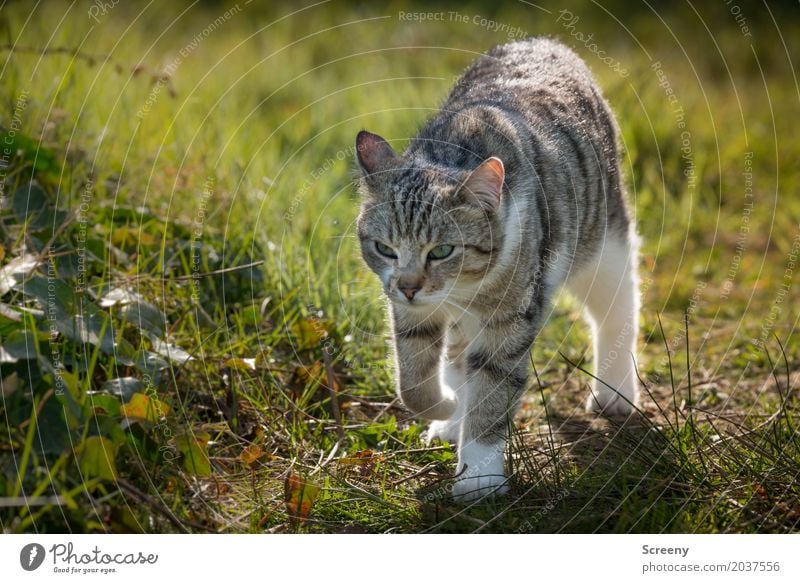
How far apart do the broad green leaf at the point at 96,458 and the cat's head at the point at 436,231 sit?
122 centimetres

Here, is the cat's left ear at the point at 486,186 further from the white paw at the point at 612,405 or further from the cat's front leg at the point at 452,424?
the white paw at the point at 612,405

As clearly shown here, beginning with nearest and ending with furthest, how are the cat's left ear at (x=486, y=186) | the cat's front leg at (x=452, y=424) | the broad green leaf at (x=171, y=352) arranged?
the cat's left ear at (x=486, y=186)
the broad green leaf at (x=171, y=352)
the cat's front leg at (x=452, y=424)

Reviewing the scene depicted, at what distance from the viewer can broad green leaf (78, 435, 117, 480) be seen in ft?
9.52

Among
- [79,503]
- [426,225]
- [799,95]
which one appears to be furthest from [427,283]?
[799,95]

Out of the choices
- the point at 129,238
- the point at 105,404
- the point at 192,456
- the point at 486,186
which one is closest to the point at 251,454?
the point at 192,456

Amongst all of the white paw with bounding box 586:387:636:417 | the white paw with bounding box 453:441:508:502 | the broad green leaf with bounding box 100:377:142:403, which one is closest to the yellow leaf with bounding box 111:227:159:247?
the broad green leaf with bounding box 100:377:142:403

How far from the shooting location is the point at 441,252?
352 cm

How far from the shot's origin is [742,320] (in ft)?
17.2

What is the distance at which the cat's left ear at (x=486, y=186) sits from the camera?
3338 millimetres

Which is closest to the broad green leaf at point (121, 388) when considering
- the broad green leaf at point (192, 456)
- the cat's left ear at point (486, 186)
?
the broad green leaf at point (192, 456)

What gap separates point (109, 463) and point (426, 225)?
145 centimetres

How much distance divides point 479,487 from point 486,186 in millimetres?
1150

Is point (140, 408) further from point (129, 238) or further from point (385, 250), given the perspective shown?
point (129, 238)

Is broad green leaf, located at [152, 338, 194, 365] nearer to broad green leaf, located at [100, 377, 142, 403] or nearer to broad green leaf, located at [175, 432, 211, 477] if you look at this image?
broad green leaf, located at [100, 377, 142, 403]
